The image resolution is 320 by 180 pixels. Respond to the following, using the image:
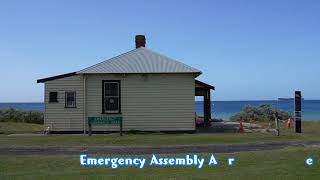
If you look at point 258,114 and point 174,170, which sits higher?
point 258,114

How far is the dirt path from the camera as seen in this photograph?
17.2 metres

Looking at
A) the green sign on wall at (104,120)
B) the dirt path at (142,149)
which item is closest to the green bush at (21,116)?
the green sign on wall at (104,120)

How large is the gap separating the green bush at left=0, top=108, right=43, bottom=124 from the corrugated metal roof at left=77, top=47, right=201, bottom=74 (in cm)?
1447

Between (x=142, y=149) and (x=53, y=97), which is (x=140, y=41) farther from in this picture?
(x=142, y=149)

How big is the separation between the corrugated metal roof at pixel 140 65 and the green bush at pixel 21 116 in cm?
1447

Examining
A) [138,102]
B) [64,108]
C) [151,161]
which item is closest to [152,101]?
[138,102]

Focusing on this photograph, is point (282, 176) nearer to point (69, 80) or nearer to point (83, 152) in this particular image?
→ point (83, 152)

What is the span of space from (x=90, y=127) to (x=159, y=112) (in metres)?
3.44

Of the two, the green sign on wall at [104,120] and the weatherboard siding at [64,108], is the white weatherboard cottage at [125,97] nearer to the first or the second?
the weatherboard siding at [64,108]

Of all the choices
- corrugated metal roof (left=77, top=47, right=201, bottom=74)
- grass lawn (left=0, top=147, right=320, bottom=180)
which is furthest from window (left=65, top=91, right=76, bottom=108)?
grass lawn (left=0, top=147, right=320, bottom=180)

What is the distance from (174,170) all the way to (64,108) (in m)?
15.1

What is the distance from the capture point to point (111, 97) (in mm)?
27109

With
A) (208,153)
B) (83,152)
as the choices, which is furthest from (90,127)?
(208,153)

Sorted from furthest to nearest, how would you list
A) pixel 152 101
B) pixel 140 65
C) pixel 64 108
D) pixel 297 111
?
pixel 140 65 < pixel 64 108 < pixel 152 101 < pixel 297 111
